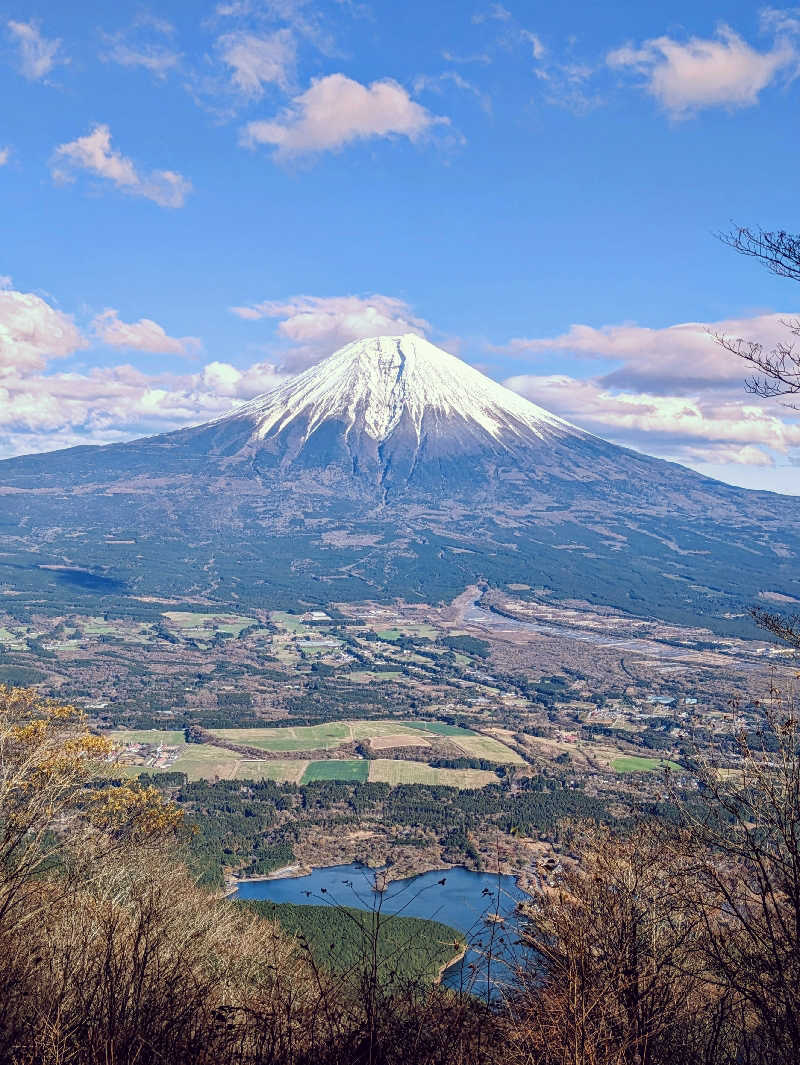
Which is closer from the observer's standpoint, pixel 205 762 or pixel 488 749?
pixel 205 762

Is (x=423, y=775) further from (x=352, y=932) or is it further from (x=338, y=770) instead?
(x=352, y=932)

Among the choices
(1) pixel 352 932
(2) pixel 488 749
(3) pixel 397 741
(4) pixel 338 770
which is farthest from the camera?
(3) pixel 397 741

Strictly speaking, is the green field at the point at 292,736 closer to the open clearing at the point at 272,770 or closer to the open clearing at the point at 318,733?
the open clearing at the point at 318,733

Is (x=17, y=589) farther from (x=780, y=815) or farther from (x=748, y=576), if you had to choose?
(x=780, y=815)

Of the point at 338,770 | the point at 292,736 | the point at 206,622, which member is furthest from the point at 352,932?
the point at 206,622

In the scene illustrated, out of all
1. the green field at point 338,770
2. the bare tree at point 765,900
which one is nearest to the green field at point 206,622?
the green field at point 338,770

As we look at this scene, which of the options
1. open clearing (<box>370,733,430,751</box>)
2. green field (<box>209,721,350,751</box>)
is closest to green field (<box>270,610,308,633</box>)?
green field (<box>209,721,350,751</box>)

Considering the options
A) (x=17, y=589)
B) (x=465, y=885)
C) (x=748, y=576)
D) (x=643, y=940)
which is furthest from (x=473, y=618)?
(x=643, y=940)
